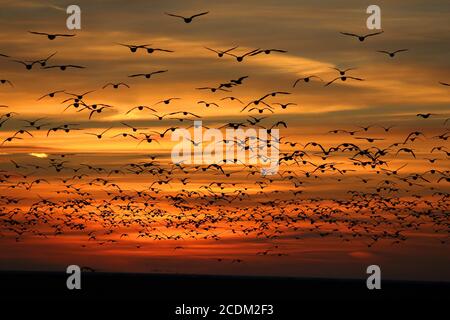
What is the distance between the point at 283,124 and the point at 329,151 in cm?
746
